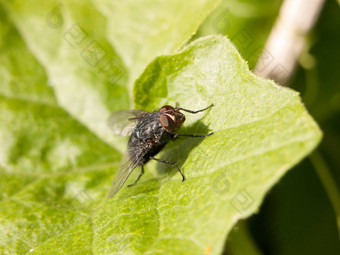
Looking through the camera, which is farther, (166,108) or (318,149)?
(318,149)

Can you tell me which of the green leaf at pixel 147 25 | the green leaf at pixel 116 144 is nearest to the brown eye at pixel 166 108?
the green leaf at pixel 116 144

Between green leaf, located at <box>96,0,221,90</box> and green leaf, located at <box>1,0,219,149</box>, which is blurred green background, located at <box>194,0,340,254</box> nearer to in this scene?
green leaf, located at <box>96,0,221,90</box>

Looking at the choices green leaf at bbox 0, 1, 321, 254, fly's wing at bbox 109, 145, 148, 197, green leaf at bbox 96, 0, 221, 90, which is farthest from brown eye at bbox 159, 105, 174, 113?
green leaf at bbox 96, 0, 221, 90

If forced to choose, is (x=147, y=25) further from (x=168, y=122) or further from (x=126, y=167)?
(x=126, y=167)

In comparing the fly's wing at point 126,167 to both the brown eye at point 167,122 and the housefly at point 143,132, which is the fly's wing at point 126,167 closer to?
the housefly at point 143,132

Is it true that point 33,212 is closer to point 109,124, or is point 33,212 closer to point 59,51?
point 109,124

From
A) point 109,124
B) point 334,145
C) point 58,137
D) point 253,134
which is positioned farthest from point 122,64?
point 334,145

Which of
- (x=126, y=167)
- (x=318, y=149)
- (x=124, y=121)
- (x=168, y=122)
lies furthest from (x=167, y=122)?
(x=318, y=149)
